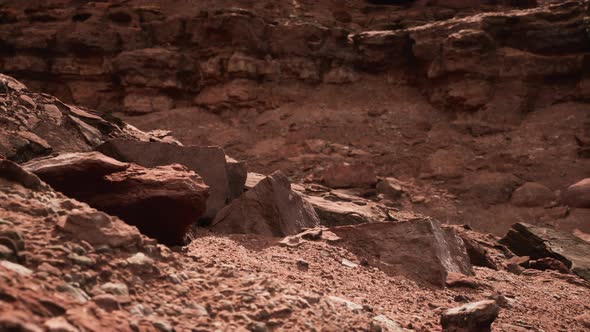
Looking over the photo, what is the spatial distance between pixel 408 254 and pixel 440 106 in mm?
9871

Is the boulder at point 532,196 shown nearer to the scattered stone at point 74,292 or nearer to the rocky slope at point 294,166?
the rocky slope at point 294,166

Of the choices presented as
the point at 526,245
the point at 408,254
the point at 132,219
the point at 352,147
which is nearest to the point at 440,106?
the point at 352,147

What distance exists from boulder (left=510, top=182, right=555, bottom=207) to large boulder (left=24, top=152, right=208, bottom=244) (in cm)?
856

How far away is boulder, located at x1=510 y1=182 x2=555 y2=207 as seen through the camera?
10789 mm

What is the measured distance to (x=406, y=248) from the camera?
4.68m

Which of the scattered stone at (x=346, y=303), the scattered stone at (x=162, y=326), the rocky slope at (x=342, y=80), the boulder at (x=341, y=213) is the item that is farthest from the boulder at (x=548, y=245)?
the scattered stone at (x=162, y=326)

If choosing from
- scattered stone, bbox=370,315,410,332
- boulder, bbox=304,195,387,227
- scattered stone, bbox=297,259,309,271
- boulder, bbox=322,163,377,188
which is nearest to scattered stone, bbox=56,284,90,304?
scattered stone, bbox=370,315,410,332

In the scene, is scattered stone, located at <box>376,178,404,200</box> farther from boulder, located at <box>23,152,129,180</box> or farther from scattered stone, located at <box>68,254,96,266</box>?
scattered stone, located at <box>68,254,96,266</box>

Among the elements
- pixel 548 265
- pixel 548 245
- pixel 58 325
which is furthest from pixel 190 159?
pixel 548 245

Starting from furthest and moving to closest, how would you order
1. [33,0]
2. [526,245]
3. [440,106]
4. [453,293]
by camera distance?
[33,0] < [440,106] < [526,245] < [453,293]

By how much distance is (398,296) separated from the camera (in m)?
3.91

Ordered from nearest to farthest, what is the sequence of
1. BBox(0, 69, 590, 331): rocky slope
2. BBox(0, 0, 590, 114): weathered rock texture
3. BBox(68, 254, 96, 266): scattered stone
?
BBox(0, 69, 590, 331): rocky slope, BBox(68, 254, 96, 266): scattered stone, BBox(0, 0, 590, 114): weathered rock texture

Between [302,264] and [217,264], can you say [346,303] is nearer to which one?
[217,264]

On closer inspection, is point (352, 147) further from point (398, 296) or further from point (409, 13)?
point (398, 296)
